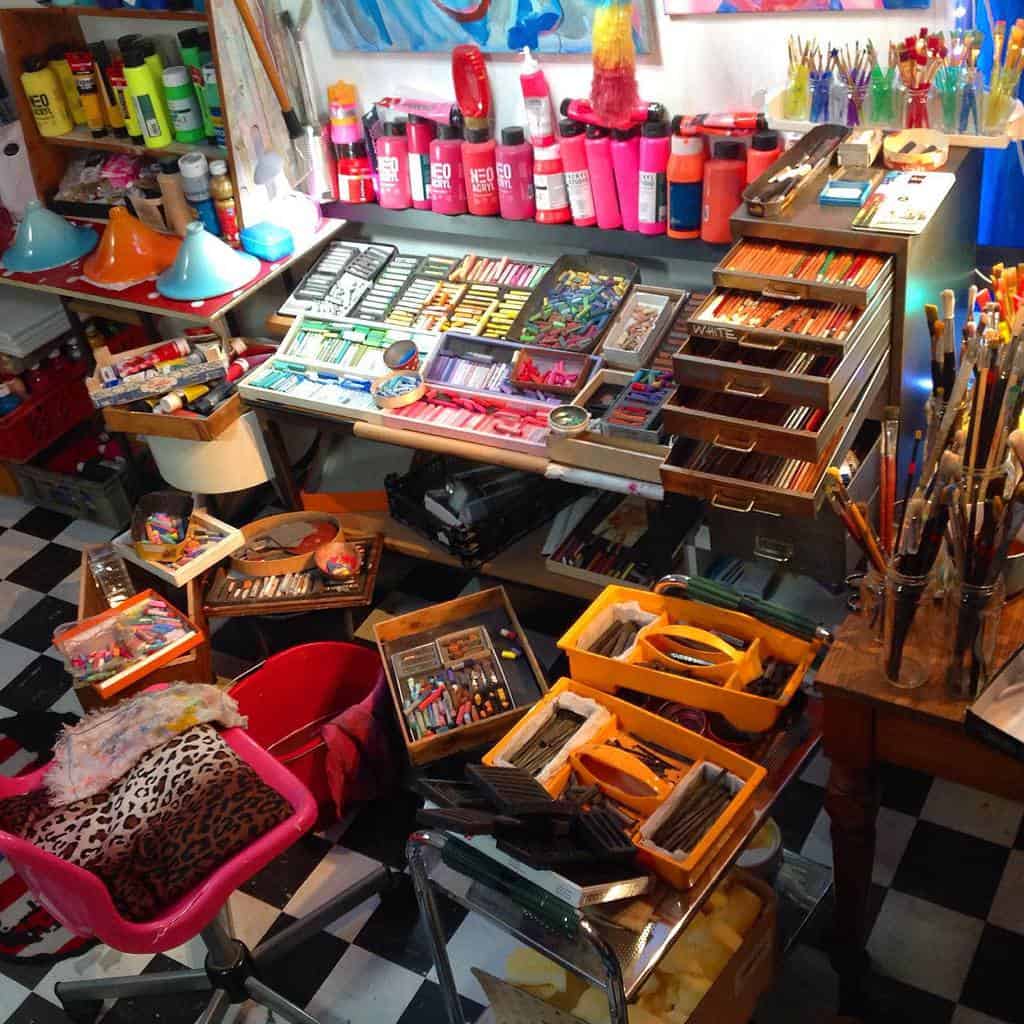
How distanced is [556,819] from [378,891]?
1109mm

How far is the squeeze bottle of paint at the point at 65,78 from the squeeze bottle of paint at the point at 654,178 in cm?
197

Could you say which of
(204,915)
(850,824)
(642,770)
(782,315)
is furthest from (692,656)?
(204,915)

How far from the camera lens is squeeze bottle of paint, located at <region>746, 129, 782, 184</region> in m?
2.87

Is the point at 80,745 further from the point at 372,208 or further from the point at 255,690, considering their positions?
the point at 372,208

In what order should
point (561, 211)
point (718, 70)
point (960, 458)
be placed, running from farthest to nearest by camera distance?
point (561, 211) → point (718, 70) → point (960, 458)

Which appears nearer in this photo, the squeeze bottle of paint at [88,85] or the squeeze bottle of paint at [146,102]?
the squeeze bottle of paint at [146,102]

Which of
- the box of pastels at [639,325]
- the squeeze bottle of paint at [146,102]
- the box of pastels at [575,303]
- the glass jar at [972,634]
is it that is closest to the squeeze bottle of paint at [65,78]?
the squeeze bottle of paint at [146,102]

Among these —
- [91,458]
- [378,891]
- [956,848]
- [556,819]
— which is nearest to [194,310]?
[91,458]

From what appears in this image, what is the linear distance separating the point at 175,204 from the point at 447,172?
3.12 feet

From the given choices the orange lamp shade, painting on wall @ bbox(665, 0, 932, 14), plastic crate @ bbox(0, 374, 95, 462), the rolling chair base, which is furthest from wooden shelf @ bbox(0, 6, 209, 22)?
the rolling chair base

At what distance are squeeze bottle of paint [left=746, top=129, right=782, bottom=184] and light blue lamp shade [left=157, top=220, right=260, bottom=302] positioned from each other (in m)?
1.56

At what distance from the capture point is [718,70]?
301 centimetres

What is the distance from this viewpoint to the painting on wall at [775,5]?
8.81 feet

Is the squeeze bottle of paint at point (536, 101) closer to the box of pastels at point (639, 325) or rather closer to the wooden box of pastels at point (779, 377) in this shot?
the box of pastels at point (639, 325)
